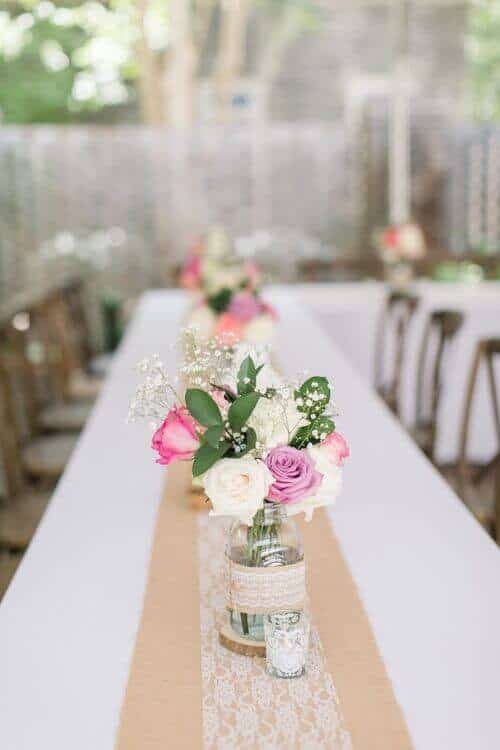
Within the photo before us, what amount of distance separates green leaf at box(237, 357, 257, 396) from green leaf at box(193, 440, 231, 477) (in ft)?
0.27

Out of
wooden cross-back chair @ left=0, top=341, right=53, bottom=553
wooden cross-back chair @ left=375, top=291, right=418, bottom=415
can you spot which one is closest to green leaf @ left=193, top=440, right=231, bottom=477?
wooden cross-back chair @ left=0, top=341, right=53, bottom=553

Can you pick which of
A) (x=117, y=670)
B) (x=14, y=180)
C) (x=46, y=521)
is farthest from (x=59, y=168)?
(x=117, y=670)

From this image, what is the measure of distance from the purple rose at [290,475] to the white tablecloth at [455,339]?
3.24m

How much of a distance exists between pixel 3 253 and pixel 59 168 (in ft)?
2.57

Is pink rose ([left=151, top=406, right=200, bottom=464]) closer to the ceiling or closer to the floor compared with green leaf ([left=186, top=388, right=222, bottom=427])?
closer to the floor

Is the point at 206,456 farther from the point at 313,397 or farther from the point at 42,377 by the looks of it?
the point at 42,377

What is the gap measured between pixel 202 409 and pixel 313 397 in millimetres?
148

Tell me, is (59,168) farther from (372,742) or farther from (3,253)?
(372,742)

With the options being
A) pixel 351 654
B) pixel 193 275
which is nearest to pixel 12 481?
pixel 351 654

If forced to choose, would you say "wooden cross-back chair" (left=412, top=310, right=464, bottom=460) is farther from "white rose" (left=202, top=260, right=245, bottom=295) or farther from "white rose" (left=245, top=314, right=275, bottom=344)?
"white rose" (left=202, top=260, right=245, bottom=295)

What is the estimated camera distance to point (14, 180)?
8469 millimetres

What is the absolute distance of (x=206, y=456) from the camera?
1.45 m

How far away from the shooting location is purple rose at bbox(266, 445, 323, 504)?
4.66 ft

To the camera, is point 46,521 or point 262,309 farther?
point 262,309
